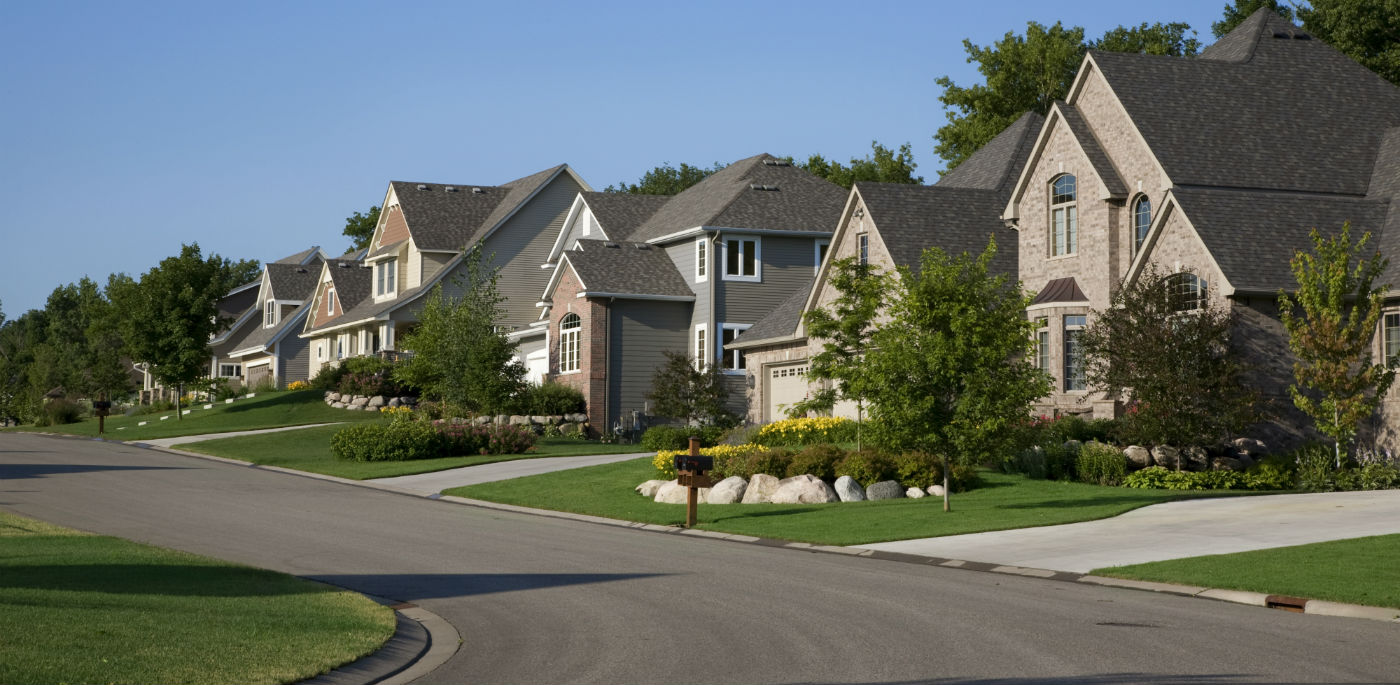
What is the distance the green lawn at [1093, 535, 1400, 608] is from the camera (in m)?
13.7

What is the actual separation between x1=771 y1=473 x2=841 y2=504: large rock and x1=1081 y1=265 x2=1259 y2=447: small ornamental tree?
22.1 ft

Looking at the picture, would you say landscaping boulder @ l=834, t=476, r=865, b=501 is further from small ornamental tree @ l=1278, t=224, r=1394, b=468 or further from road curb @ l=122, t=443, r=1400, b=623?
small ornamental tree @ l=1278, t=224, r=1394, b=468

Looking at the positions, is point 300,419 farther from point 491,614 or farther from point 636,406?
point 491,614

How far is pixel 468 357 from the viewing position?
4434cm

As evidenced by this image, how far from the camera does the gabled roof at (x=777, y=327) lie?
41.6 m

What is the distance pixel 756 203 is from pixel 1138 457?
24.7 m

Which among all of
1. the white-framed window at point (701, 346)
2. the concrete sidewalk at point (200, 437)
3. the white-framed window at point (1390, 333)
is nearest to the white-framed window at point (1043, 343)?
the white-framed window at point (1390, 333)

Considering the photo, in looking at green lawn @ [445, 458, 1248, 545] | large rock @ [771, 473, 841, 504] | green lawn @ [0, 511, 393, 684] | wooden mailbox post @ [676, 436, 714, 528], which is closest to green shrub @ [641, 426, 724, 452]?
green lawn @ [445, 458, 1248, 545]

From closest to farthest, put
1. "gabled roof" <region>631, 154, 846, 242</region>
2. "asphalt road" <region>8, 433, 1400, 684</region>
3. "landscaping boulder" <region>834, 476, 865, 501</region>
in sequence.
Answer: "asphalt road" <region>8, 433, 1400, 684</region> < "landscaping boulder" <region>834, 476, 865, 501</region> < "gabled roof" <region>631, 154, 846, 242</region>

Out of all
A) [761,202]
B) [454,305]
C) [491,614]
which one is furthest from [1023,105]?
[491,614]

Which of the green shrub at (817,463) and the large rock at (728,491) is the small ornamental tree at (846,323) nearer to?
the green shrub at (817,463)

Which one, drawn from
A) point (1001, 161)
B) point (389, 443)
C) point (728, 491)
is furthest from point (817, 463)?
point (1001, 161)

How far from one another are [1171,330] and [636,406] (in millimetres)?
23329

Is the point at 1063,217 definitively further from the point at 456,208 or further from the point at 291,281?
the point at 291,281
